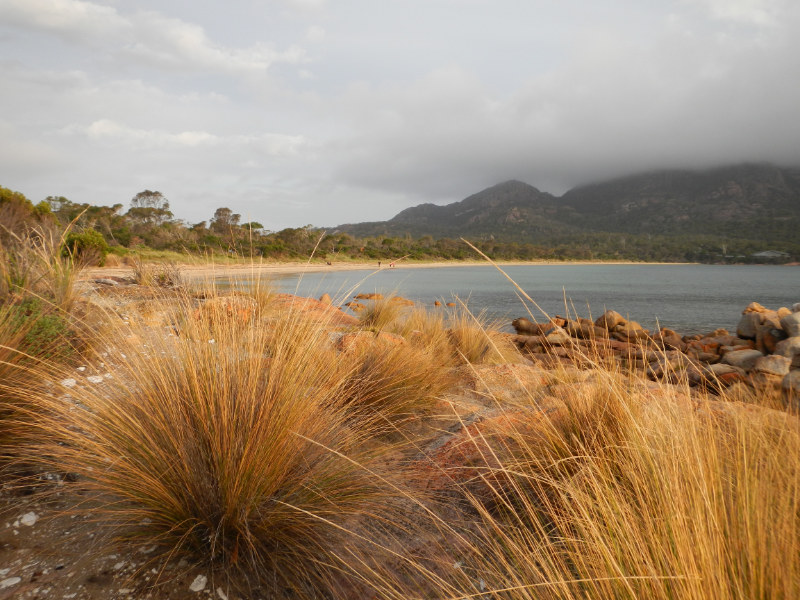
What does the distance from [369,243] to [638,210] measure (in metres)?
78.3

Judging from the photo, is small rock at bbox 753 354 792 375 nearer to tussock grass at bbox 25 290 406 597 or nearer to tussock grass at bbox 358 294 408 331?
tussock grass at bbox 358 294 408 331

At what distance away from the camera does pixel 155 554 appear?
1.56 m

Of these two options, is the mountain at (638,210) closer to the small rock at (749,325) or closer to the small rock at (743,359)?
the small rock at (749,325)

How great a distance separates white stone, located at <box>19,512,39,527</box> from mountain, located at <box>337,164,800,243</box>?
86.6 metres

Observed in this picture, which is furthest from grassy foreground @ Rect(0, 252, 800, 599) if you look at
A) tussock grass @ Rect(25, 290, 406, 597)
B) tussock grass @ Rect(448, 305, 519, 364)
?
tussock grass @ Rect(448, 305, 519, 364)

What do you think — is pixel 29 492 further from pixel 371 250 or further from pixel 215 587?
pixel 371 250

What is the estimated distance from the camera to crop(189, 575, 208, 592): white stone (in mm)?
1437

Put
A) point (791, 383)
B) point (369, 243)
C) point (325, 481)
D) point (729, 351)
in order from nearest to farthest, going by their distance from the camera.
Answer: point (325, 481) → point (791, 383) → point (729, 351) → point (369, 243)

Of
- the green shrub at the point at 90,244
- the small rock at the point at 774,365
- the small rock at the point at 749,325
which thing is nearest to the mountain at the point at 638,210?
the small rock at the point at 749,325

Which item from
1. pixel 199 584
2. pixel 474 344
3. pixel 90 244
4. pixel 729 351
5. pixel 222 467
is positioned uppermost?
pixel 90 244

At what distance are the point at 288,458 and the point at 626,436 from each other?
151 cm

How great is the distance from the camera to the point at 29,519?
5.48 ft

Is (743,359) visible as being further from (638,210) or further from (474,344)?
(638,210)

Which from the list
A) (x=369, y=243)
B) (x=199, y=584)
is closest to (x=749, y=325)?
(x=199, y=584)
